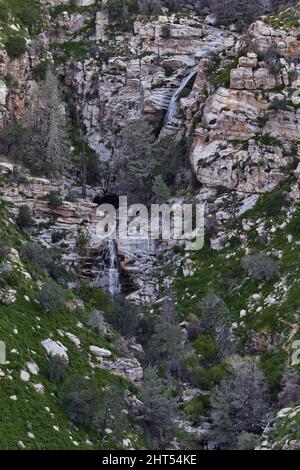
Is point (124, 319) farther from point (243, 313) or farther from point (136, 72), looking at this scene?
point (136, 72)

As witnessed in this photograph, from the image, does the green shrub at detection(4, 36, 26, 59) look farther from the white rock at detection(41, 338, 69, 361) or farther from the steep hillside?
the white rock at detection(41, 338, 69, 361)

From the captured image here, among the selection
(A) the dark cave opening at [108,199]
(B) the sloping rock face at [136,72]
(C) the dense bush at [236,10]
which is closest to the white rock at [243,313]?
(A) the dark cave opening at [108,199]

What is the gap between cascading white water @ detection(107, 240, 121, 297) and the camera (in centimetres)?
6662

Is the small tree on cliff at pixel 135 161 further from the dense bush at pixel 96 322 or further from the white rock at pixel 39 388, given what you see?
the white rock at pixel 39 388

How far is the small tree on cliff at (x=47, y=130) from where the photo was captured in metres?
72.6

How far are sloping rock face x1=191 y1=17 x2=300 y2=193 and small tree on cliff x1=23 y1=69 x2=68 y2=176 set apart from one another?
31.5 feet

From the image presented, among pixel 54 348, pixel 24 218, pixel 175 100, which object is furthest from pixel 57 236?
pixel 175 100

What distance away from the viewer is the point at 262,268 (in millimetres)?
61938

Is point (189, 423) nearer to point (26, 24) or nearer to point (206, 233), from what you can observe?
point (206, 233)

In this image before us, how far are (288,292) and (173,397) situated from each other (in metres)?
10.8

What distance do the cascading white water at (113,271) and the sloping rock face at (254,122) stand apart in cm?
848

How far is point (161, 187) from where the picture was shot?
71.5 metres

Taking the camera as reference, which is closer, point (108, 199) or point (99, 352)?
point (99, 352)

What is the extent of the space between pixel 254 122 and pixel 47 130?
14752 millimetres
